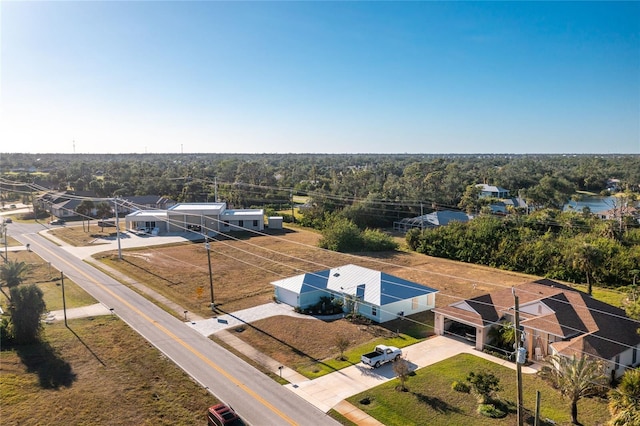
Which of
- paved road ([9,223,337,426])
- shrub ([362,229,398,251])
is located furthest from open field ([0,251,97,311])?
shrub ([362,229,398,251])

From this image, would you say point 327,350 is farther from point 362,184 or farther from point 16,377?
point 362,184

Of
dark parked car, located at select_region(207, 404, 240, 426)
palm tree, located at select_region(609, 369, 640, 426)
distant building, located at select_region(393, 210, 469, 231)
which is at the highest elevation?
distant building, located at select_region(393, 210, 469, 231)

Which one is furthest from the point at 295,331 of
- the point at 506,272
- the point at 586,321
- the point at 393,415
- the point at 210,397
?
the point at 506,272

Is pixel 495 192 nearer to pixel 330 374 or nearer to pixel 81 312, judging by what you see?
pixel 330 374

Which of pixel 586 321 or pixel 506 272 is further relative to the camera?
pixel 506 272

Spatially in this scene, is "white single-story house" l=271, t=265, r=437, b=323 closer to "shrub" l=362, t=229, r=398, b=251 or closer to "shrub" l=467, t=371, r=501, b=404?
"shrub" l=467, t=371, r=501, b=404

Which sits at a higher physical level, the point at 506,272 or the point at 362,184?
the point at 362,184
